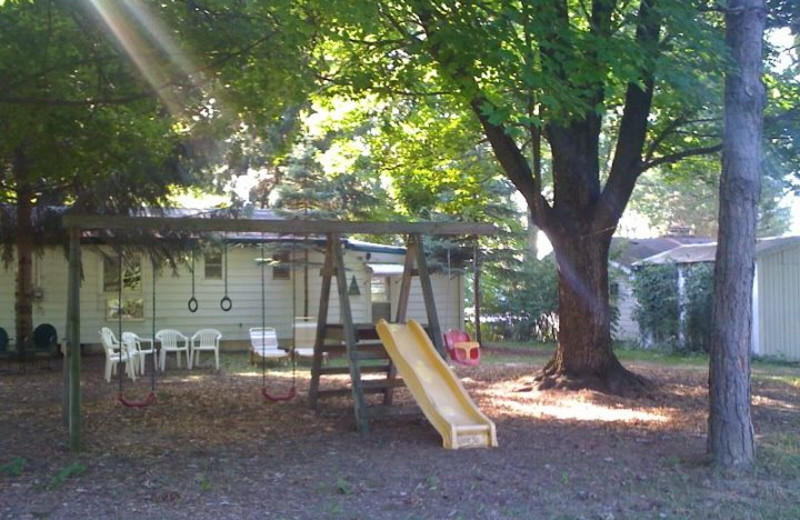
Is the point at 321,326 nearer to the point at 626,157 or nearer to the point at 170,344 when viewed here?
the point at 626,157

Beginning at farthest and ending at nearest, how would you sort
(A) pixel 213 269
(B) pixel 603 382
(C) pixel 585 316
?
(A) pixel 213 269
(C) pixel 585 316
(B) pixel 603 382

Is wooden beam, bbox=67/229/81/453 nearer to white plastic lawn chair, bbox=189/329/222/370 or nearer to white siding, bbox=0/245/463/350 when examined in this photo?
white plastic lawn chair, bbox=189/329/222/370

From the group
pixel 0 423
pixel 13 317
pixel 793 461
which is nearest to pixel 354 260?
pixel 13 317

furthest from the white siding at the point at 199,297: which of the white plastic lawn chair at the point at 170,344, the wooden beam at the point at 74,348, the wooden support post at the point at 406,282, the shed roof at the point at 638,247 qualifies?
the wooden beam at the point at 74,348

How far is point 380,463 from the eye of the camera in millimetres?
8453

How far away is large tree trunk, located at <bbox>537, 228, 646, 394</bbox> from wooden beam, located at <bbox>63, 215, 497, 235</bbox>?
2534 millimetres

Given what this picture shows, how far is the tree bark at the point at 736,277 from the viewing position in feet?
26.2

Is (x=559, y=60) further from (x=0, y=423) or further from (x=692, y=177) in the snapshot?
(x=692, y=177)

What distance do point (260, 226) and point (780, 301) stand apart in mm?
15204

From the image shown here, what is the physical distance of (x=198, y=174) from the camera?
55.5 ft

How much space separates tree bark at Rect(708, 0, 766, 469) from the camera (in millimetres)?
7988

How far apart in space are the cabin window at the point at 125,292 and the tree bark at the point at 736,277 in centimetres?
1563

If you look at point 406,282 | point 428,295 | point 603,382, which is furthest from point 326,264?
point 603,382

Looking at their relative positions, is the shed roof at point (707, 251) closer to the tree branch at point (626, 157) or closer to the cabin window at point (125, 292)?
the tree branch at point (626, 157)
